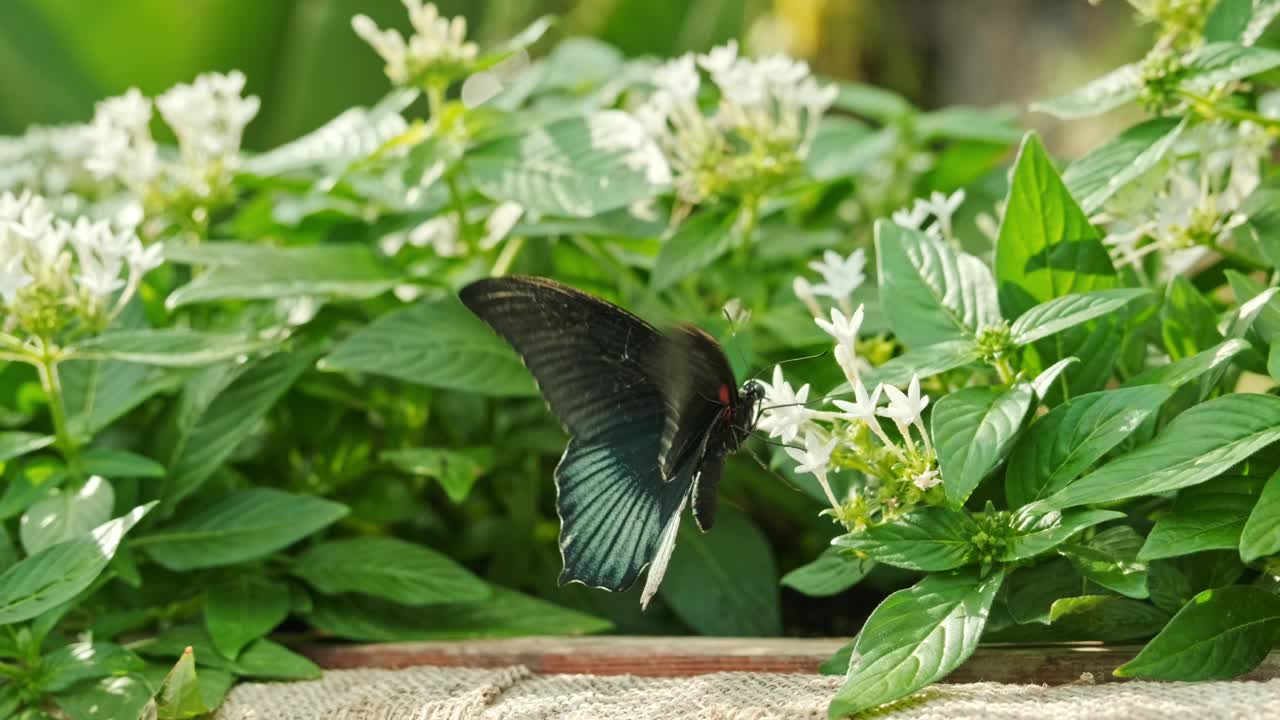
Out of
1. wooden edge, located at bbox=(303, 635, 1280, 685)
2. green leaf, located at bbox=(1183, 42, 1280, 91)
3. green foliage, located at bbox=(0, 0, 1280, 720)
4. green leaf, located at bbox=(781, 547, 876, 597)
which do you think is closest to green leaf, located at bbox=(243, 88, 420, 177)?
green foliage, located at bbox=(0, 0, 1280, 720)

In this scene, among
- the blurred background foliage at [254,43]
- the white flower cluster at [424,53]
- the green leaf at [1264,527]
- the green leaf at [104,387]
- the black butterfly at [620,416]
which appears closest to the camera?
the green leaf at [1264,527]

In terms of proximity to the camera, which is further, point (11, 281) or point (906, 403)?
point (11, 281)

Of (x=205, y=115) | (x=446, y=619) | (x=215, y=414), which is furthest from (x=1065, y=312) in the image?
(x=205, y=115)

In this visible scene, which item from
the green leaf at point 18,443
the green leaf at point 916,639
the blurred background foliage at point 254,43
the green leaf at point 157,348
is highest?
the blurred background foliage at point 254,43

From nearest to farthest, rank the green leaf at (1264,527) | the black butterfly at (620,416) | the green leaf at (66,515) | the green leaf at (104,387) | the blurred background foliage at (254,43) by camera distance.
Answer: the green leaf at (1264,527), the black butterfly at (620,416), the green leaf at (66,515), the green leaf at (104,387), the blurred background foliage at (254,43)

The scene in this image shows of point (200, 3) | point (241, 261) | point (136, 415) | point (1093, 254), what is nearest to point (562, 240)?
point (241, 261)

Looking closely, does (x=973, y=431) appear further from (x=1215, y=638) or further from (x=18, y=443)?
(x=18, y=443)

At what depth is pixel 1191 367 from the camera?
0.67 m

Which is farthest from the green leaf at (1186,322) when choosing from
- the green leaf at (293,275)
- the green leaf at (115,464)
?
the green leaf at (115,464)

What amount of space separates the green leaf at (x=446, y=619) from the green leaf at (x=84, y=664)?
0.53 feet

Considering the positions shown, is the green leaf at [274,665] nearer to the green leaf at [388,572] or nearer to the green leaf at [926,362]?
the green leaf at [388,572]

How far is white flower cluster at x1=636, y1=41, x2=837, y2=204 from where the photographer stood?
97 centimetres

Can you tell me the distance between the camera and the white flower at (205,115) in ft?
3.56

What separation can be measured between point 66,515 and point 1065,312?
2.22 feet
